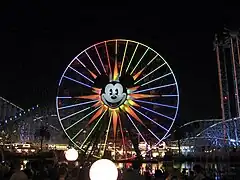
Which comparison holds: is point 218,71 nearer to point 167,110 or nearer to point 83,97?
point 167,110

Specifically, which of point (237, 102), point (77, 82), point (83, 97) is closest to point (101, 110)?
point (83, 97)

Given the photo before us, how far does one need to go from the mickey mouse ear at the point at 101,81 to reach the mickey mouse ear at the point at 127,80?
45.7 inches

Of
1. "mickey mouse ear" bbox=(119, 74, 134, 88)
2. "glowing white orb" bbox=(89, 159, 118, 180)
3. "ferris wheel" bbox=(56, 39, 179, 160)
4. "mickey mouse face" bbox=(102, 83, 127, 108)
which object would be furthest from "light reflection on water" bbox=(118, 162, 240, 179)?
"glowing white orb" bbox=(89, 159, 118, 180)

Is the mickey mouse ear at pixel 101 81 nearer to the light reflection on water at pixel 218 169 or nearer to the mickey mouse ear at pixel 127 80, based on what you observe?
the mickey mouse ear at pixel 127 80

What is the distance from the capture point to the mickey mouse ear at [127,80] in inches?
1055

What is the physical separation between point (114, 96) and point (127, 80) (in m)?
1.79

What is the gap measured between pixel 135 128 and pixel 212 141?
94.8 feet

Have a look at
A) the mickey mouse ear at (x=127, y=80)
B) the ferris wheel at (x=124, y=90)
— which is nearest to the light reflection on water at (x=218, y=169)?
the ferris wheel at (x=124, y=90)

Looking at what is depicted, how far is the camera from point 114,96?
2627cm

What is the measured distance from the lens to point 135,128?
94.7 feet

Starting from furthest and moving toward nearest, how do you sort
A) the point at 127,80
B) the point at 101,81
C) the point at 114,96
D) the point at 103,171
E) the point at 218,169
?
1. the point at 101,81
2. the point at 127,80
3. the point at 114,96
4. the point at 218,169
5. the point at 103,171

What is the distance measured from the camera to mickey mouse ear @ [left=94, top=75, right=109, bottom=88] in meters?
27.1

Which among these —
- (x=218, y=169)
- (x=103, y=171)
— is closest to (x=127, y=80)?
(x=218, y=169)

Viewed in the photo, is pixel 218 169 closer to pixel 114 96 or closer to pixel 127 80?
pixel 114 96
